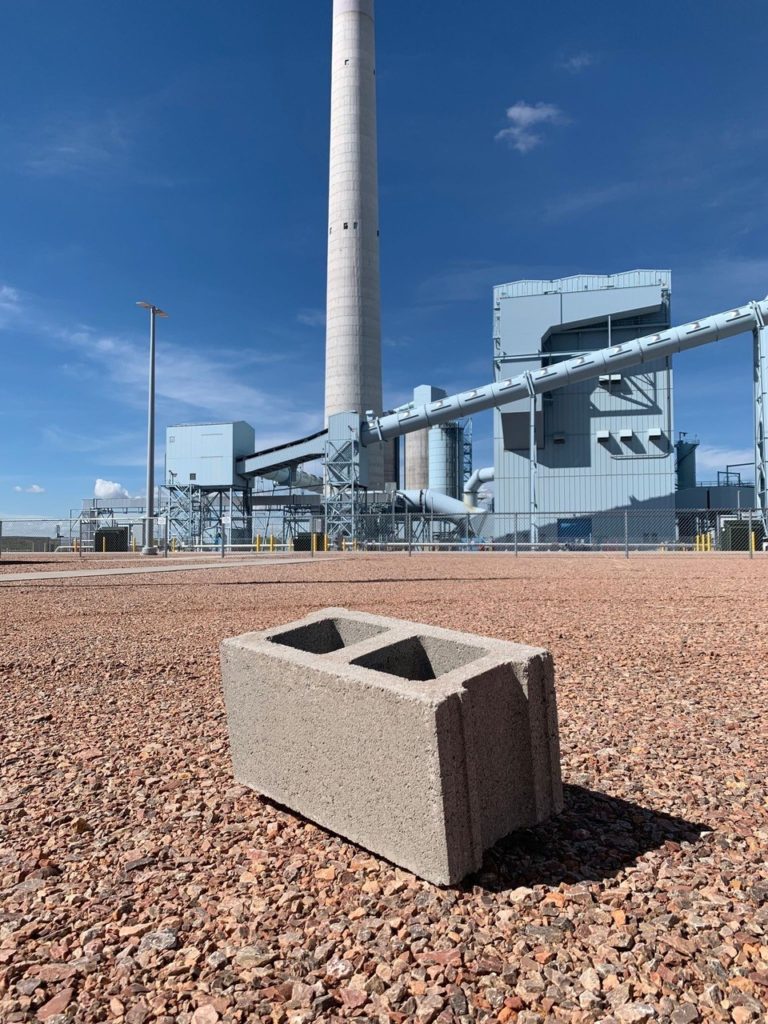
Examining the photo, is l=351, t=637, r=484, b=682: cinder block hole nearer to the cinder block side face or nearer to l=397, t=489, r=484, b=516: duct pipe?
the cinder block side face

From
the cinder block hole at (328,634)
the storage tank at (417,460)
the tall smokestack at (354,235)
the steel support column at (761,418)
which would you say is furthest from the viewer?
the storage tank at (417,460)

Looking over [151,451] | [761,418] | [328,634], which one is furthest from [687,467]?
[328,634]

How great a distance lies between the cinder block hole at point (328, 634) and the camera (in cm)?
320

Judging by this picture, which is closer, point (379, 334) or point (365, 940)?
point (365, 940)

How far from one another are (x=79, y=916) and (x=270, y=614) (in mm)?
6737

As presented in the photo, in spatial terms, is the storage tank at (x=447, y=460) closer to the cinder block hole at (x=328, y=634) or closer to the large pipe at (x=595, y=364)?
the large pipe at (x=595, y=364)

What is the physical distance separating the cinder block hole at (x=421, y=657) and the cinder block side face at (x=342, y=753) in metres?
0.33

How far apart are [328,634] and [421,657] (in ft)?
1.79

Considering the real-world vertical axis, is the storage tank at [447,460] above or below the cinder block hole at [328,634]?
above

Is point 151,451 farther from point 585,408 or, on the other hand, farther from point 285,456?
point 585,408

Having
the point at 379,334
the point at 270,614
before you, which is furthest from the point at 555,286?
the point at 270,614

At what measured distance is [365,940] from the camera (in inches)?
79.5

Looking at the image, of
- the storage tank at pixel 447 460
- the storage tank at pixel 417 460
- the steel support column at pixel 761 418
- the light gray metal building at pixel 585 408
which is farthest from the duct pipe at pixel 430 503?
Result: the steel support column at pixel 761 418

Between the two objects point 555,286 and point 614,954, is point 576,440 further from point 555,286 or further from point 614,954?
point 614,954
